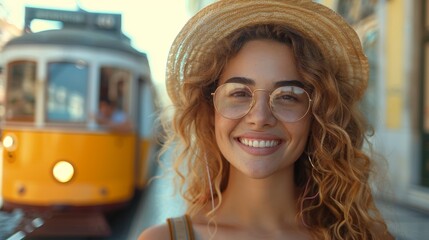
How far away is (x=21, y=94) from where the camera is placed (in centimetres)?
482

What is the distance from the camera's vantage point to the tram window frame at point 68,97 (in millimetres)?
4844

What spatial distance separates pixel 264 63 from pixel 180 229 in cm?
60

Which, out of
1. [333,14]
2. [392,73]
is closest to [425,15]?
[392,73]

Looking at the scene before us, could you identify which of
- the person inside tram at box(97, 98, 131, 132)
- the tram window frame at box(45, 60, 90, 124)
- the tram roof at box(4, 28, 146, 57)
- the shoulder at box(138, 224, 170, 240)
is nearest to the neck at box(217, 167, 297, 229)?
the shoulder at box(138, 224, 170, 240)

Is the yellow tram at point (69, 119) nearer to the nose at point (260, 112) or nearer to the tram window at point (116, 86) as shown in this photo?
the tram window at point (116, 86)

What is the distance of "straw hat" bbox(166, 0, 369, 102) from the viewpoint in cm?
155

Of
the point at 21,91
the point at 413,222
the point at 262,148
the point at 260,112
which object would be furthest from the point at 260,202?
the point at 413,222

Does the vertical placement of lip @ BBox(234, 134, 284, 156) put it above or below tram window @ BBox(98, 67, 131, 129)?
below

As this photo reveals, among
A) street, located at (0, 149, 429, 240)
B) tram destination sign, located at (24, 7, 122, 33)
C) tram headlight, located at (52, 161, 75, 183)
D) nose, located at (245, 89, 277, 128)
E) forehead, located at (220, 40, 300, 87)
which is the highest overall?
tram destination sign, located at (24, 7, 122, 33)

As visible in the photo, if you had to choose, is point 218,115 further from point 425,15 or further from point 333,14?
point 425,15

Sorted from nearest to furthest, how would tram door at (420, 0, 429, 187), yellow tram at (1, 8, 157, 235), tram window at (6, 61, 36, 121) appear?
yellow tram at (1, 8, 157, 235) < tram window at (6, 61, 36, 121) < tram door at (420, 0, 429, 187)

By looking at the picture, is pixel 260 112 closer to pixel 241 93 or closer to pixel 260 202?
pixel 241 93

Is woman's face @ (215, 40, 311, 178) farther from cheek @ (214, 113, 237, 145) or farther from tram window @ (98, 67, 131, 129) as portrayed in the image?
tram window @ (98, 67, 131, 129)

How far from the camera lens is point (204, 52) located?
1678 mm
